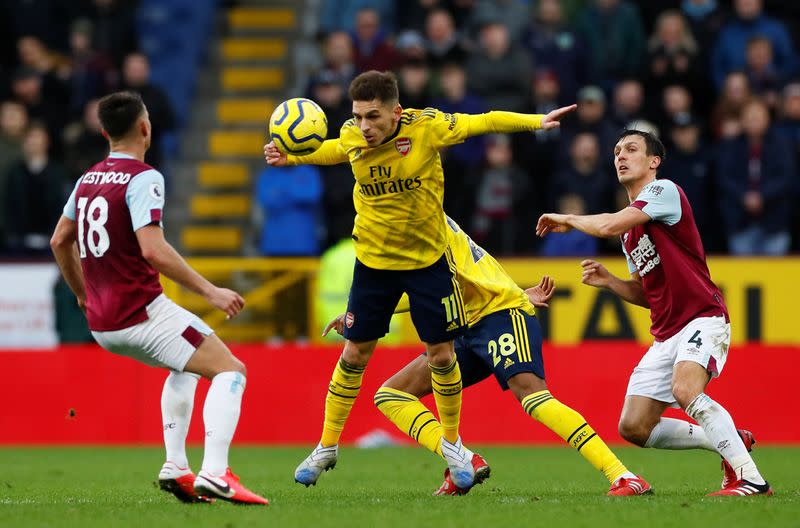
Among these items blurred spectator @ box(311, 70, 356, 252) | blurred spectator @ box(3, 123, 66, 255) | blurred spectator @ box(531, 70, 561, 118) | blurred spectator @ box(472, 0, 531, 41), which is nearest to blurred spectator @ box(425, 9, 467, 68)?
blurred spectator @ box(472, 0, 531, 41)

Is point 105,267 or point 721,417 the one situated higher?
point 105,267

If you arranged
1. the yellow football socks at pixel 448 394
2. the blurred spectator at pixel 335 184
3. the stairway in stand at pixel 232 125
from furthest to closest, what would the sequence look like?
the stairway in stand at pixel 232 125 → the blurred spectator at pixel 335 184 → the yellow football socks at pixel 448 394

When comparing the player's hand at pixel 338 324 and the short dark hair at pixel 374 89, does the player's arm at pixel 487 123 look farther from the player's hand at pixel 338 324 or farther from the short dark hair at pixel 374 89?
the player's hand at pixel 338 324

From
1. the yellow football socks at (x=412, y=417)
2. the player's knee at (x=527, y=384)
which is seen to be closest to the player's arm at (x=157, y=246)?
the yellow football socks at (x=412, y=417)

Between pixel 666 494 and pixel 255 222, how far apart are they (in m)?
10.4

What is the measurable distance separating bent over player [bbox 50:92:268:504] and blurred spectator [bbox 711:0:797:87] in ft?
35.2

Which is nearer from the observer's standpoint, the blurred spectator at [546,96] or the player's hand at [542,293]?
the player's hand at [542,293]

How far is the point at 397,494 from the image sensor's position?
9.22m

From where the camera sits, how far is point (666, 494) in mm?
8938

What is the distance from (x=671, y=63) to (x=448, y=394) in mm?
8939

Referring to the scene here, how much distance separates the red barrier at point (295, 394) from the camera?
14359 millimetres

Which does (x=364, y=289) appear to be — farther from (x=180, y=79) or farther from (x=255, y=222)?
(x=180, y=79)

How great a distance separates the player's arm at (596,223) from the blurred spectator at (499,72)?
8210 millimetres

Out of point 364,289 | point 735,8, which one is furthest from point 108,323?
point 735,8
